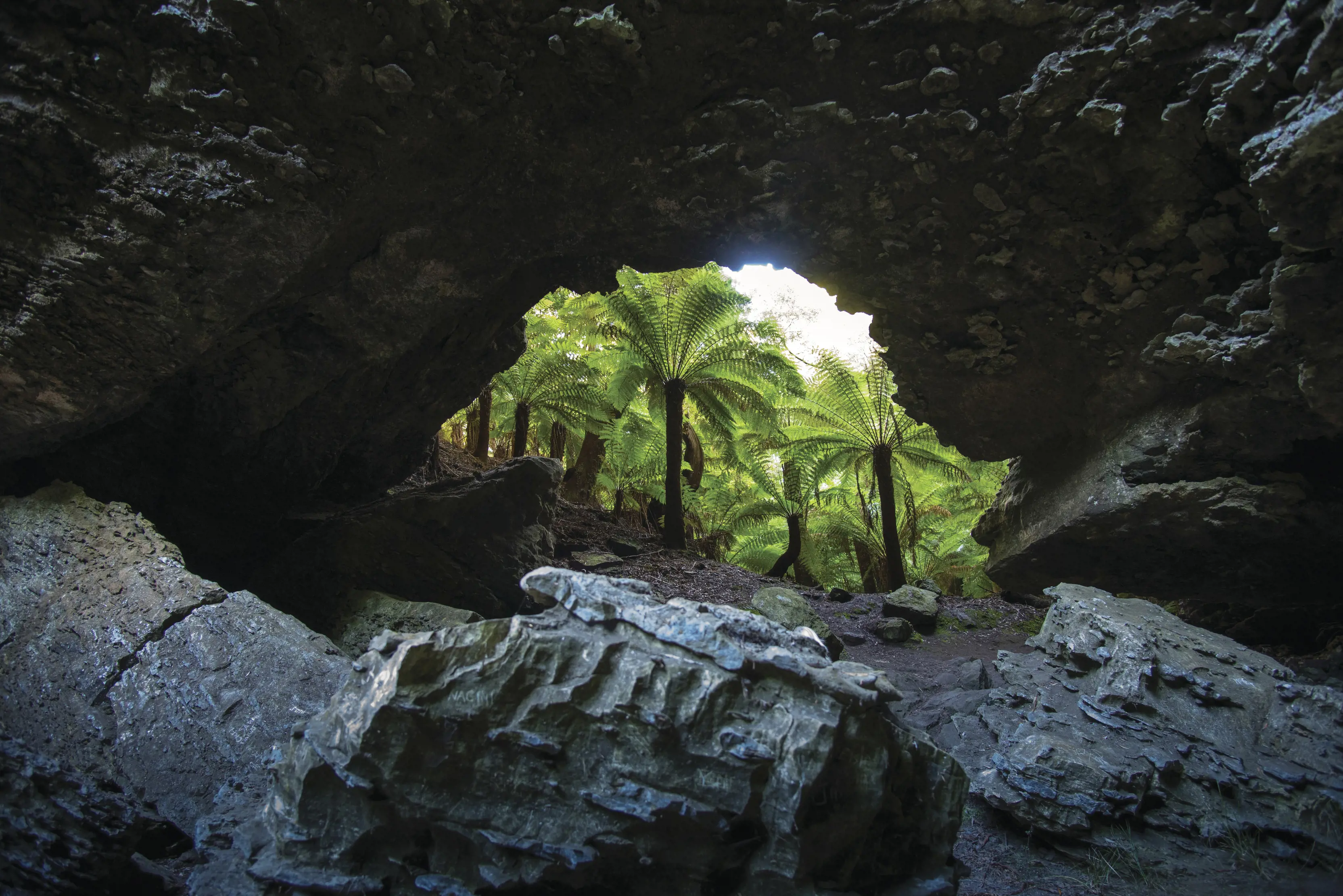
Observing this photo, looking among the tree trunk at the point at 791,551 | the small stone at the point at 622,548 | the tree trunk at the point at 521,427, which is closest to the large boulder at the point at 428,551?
the small stone at the point at 622,548

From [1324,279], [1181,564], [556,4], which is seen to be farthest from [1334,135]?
[556,4]

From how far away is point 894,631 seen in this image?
19.0 feet

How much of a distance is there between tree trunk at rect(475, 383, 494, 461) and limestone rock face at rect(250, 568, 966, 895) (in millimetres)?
7844

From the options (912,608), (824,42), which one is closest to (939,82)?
(824,42)

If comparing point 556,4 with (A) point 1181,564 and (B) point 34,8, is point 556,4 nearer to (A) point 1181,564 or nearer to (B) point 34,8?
(B) point 34,8

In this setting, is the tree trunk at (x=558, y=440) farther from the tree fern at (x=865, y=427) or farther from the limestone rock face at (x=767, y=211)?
the limestone rock face at (x=767, y=211)

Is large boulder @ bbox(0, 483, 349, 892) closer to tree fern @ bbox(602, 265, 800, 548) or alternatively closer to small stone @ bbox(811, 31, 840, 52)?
small stone @ bbox(811, 31, 840, 52)

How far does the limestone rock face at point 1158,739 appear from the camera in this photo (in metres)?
2.65

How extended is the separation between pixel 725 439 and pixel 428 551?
5.59m

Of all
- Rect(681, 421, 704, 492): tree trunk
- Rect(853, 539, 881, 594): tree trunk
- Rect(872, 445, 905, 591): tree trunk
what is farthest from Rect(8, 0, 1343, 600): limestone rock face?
Rect(681, 421, 704, 492): tree trunk

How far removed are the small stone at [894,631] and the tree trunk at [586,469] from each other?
6269 millimetres

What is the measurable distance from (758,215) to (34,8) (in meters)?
3.28

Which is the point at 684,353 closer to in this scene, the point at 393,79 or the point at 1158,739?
the point at 393,79

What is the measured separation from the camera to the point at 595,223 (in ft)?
13.3
